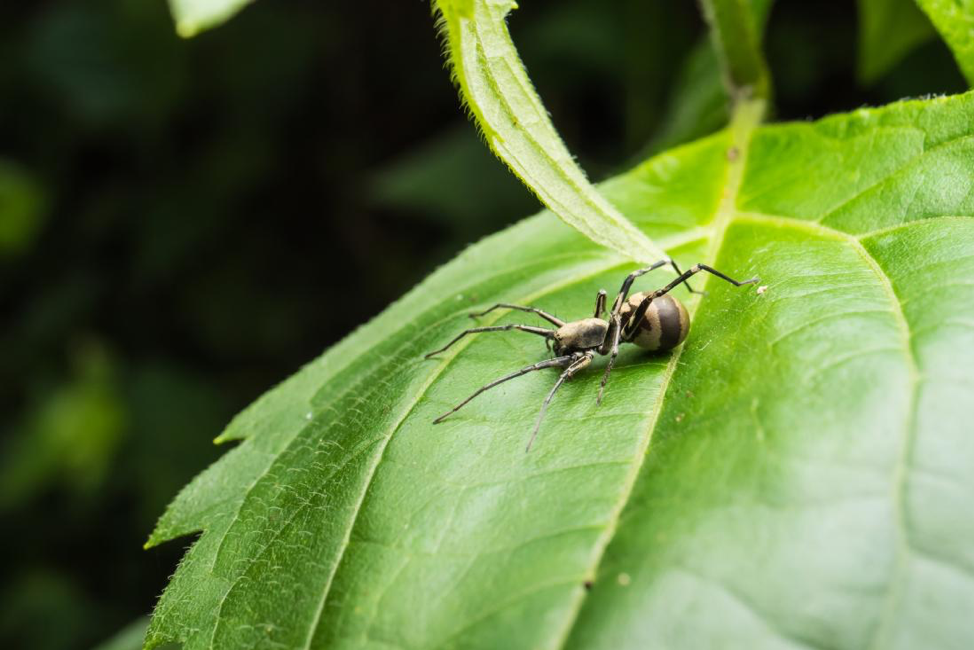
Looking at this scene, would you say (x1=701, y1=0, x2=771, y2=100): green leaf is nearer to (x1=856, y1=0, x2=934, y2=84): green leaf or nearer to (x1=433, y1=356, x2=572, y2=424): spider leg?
(x1=856, y1=0, x2=934, y2=84): green leaf

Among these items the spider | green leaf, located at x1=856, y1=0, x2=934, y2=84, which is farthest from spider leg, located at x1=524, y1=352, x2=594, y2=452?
green leaf, located at x1=856, y1=0, x2=934, y2=84

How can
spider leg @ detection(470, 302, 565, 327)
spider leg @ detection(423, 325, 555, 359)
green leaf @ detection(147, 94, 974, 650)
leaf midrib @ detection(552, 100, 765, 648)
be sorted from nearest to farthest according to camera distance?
green leaf @ detection(147, 94, 974, 650) < leaf midrib @ detection(552, 100, 765, 648) < spider leg @ detection(423, 325, 555, 359) < spider leg @ detection(470, 302, 565, 327)

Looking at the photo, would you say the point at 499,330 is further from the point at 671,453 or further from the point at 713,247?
the point at 671,453

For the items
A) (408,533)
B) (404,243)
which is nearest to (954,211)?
(408,533)

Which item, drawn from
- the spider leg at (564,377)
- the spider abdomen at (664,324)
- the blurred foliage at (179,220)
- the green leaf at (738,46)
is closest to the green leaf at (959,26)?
the green leaf at (738,46)

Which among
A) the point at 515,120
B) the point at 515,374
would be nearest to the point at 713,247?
the point at 515,374

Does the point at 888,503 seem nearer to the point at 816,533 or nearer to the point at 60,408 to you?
the point at 816,533
